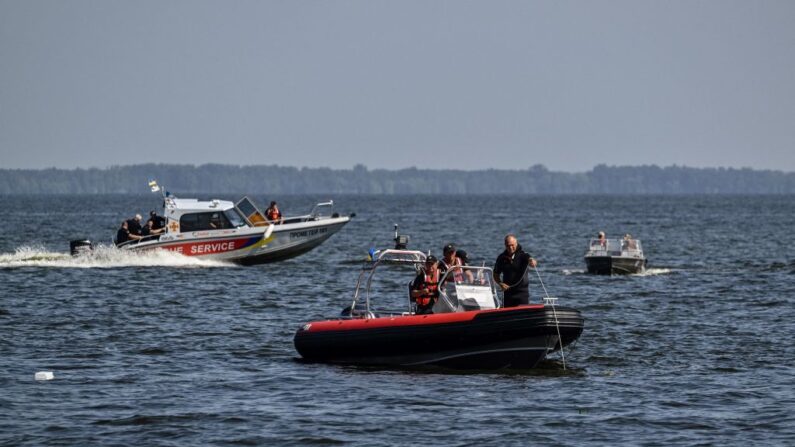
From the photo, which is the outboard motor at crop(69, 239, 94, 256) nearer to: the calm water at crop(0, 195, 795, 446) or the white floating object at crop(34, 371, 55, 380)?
the calm water at crop(0, 195, 795, 446)

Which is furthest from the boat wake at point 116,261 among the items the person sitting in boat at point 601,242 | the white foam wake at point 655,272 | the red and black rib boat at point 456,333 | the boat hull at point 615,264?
the red and black rib boat at point 456,333

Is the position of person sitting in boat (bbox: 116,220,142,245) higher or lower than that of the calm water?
higher

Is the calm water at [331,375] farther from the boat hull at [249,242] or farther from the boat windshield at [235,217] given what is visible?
the boat windshield at [235,217]

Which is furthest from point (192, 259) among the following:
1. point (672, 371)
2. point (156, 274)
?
point (672, 371)

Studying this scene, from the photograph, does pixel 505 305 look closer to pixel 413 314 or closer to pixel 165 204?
pixel 413 314

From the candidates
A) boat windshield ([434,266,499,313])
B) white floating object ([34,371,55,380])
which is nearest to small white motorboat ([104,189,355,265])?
boat windshield ([434,266,499,313])

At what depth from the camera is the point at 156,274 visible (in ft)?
122

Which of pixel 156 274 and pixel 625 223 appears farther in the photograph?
pixel 625 223

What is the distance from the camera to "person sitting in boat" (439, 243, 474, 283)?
1961 centimetres

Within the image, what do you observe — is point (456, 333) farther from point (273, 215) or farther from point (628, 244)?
point (273, 215)

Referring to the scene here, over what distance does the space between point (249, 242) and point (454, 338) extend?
69.0ft

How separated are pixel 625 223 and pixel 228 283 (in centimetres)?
7270

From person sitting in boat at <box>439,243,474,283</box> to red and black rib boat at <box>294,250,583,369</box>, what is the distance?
0.11 ft

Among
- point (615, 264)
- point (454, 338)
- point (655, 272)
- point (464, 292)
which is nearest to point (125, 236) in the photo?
point (615, 264)
